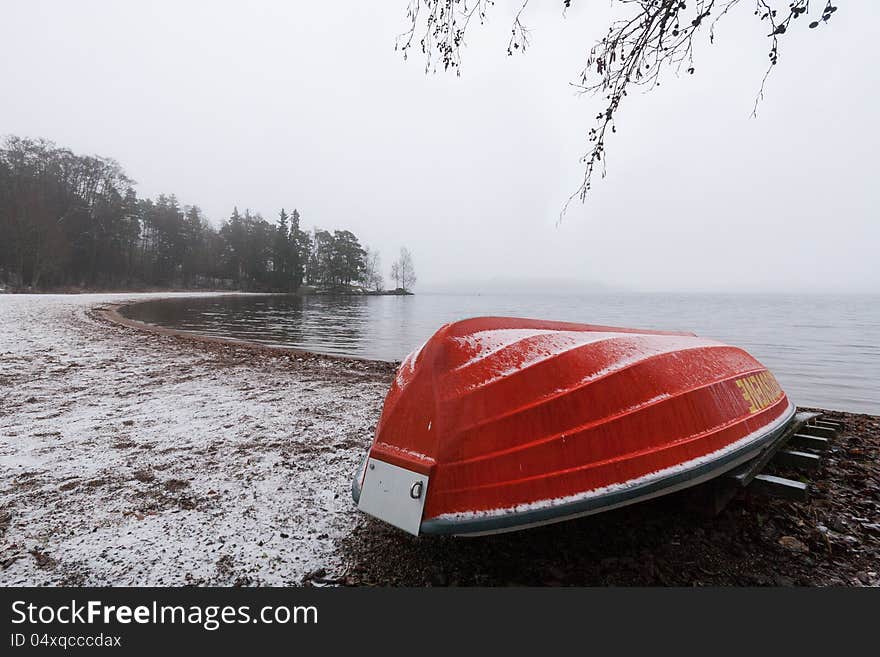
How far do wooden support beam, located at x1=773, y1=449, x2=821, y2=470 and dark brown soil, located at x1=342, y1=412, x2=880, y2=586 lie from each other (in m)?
0.24

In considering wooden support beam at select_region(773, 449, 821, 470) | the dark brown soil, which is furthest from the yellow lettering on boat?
the dark brown soil

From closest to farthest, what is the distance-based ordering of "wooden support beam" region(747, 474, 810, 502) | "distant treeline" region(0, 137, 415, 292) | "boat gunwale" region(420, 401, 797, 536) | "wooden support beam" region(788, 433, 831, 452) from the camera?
"boat gunwale" region(420, 401, 797, 536) → "wooden support beam" region(747, 474, 810, 502) → "wooden support beam" region(788, 433, 831, 452) → "distant treeline" region(0, 137, 415, 292)

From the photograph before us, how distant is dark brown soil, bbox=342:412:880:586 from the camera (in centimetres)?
192

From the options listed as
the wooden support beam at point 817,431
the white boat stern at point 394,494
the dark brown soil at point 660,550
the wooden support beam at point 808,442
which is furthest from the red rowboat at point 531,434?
the wooden support beam at point 817,431

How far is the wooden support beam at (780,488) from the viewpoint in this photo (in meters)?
2.19

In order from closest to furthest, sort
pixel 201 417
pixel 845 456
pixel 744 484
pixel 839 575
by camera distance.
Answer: pixel 839 575 < pixel 744 484 < pixel 845 456 < pixel 201 417

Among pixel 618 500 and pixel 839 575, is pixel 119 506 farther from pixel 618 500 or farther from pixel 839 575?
pixel 839 575

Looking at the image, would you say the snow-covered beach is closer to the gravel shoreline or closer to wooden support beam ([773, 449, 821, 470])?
the gravel shoreline

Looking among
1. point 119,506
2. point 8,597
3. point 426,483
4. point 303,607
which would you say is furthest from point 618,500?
point 119,506

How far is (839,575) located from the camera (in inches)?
75.8

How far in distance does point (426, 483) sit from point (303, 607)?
0.72 metres

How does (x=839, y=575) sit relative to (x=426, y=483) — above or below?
below

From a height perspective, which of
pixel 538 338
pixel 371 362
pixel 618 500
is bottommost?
pixel 371 362

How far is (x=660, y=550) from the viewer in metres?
2.10
